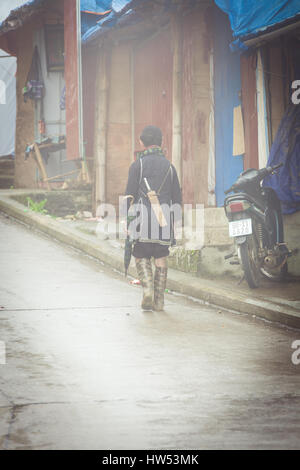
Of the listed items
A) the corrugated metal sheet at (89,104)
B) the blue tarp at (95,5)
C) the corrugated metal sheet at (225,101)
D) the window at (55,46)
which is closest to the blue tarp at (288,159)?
the corrugated metal sheet at (225,101)

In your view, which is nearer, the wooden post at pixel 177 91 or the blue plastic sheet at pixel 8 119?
the wooden post at pixel 177 91

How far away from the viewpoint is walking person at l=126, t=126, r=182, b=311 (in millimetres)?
8148

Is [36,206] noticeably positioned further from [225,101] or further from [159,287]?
[159,287]

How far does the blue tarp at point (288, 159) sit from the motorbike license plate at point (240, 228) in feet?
5.70

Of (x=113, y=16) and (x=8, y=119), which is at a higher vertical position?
(x=113, y=16)

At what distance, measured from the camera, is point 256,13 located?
9.41m

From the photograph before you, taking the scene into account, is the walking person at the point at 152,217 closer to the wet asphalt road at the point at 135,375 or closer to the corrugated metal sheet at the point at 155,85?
the wet asphalt road at the point at 135,375

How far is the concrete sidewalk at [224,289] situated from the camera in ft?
25.5

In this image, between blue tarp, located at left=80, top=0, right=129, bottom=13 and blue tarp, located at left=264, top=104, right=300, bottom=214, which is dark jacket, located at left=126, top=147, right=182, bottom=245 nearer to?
blue tarp, located at left=264, top=104, right=300, bottom=214

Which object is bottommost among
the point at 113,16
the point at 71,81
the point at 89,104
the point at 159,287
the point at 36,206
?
the point at 159,287

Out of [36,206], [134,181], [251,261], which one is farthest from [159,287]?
[36,206]

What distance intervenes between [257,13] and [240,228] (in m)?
2.63

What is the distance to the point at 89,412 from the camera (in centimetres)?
458

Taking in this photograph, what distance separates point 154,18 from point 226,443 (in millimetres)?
10828
